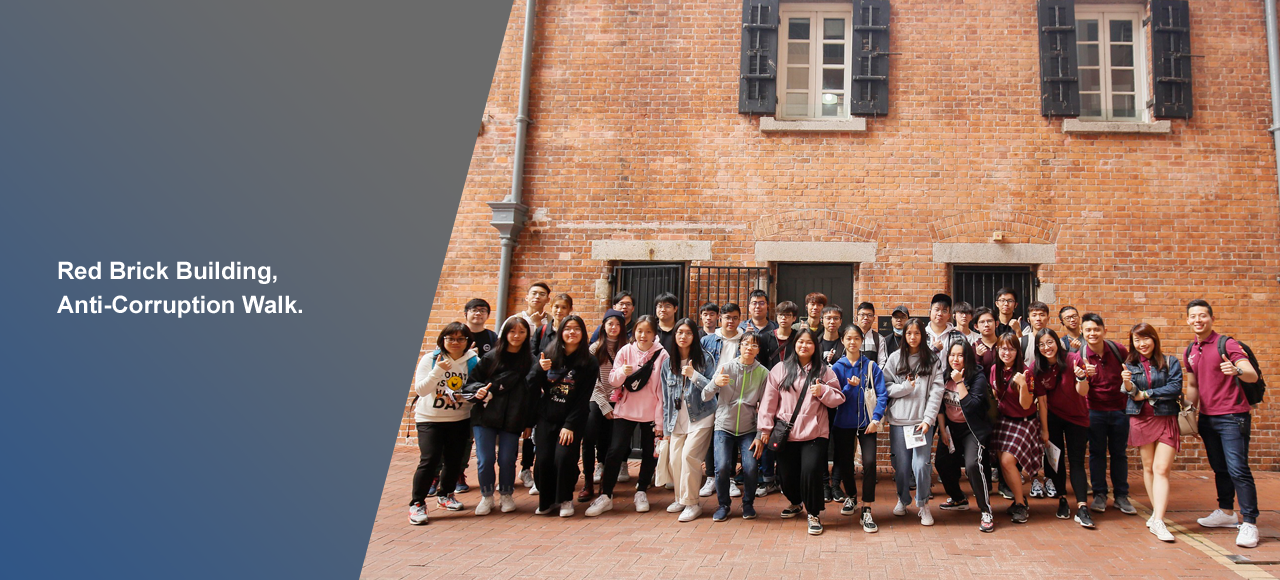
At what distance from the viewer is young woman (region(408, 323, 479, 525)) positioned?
5.65 metres

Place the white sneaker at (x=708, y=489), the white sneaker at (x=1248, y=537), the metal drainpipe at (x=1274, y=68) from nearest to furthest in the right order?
the white sneaker at (x=1248, y=537) < the white sneaker at (x=708, y=489) < the metal drainpipe at (x=1274, y=68)

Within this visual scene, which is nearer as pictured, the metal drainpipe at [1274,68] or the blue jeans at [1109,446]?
Result: the blue jeans at [1109,446]

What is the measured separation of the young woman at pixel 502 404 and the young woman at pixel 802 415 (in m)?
1.97

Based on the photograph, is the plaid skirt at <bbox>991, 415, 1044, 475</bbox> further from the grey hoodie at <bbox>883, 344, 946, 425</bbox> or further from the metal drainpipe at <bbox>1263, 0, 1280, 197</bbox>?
the metal drainpipe at <bbox>1263, 0, 1280, 197</bbox>

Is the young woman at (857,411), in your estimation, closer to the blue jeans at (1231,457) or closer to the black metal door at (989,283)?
the blue jeans at (1231,457)

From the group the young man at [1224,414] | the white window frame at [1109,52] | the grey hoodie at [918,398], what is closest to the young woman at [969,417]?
the grey hoodie at [918,398]

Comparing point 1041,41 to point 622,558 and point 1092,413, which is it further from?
point 622,558

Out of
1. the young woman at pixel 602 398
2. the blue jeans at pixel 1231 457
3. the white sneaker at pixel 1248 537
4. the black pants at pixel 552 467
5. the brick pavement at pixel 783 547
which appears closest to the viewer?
the brick pavement at pixel 783 547

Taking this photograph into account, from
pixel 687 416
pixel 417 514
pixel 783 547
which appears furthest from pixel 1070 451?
pixel 417 514

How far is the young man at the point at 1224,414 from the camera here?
512cm

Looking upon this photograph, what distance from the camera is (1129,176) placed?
27.0ft

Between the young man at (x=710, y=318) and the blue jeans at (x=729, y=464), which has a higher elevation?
the young man at (x=710, y=318)

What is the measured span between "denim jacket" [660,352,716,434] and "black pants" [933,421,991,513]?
1.94 m

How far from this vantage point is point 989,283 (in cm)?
827
